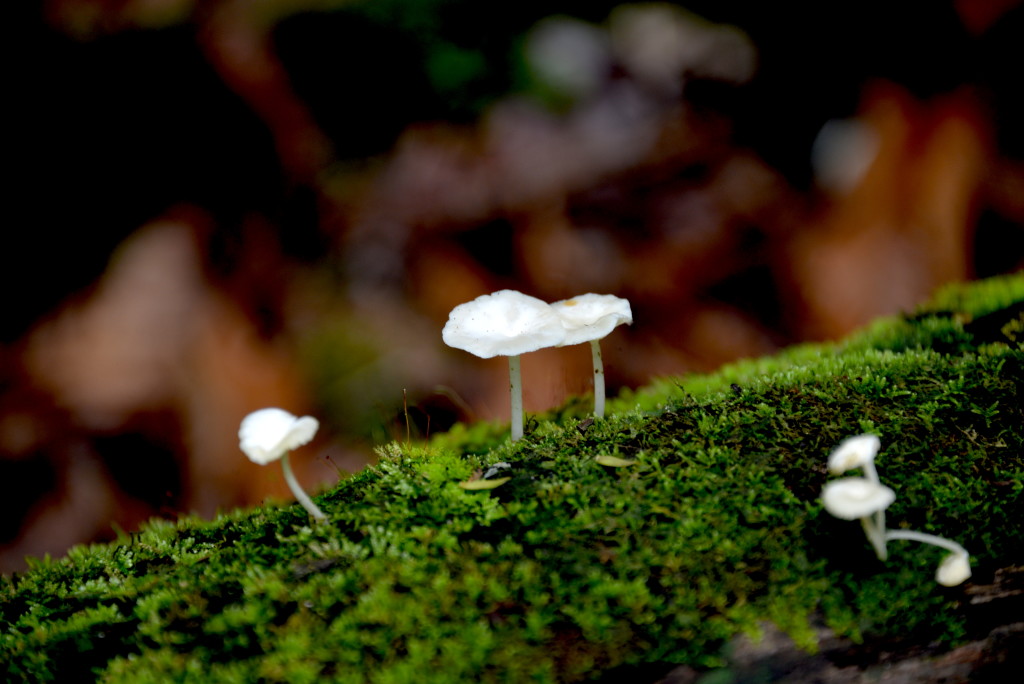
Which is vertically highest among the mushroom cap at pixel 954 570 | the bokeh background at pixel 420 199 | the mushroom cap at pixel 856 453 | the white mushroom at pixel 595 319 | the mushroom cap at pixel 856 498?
the bokeh background at pixel 420 199

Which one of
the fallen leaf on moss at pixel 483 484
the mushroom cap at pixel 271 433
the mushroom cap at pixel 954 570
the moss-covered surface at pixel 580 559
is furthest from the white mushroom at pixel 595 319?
the mushroom cap at pixel 954 570

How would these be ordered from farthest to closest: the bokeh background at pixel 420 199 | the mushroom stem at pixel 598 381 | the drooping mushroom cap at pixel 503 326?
1. the bokeh background at pixel 420 199
2. the mushroom stem at pixel 598 381
3. the drooping mushroom cap at pixel 503 326

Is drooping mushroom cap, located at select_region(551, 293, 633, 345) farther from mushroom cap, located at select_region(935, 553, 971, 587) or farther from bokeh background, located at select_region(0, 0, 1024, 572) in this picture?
bokeh background, located at select_region(0, 0, 1024, 572)

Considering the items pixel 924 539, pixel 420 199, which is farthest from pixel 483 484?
pixel 420 199

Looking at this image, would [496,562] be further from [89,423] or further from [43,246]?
[43,246]

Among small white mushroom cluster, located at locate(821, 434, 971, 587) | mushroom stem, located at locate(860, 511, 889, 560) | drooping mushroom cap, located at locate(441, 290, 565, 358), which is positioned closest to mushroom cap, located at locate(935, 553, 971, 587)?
small white mushroom cluster, located at locate(821, 434, 971, 587)

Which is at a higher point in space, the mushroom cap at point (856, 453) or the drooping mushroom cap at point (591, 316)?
the drooping mushroom cap at point (591, 316)

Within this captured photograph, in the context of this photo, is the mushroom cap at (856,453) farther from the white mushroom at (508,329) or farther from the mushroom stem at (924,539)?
the white mushroom at (508,329)

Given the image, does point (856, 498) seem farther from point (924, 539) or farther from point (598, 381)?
point (598, 381)
